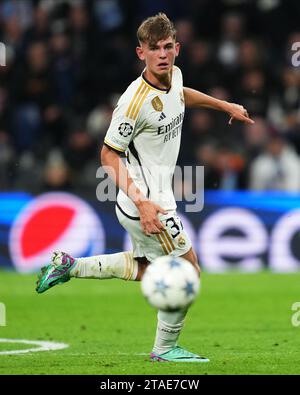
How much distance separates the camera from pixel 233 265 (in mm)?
13898

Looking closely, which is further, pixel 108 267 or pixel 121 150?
pixel 108 267

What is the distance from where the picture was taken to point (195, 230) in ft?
45.3

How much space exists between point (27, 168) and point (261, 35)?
457cm

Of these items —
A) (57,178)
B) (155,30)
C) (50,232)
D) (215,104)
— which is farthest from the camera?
(57,178)

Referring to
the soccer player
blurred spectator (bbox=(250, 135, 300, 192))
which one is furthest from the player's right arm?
blurred spectator (bbox=(250, 135, 300, 192))

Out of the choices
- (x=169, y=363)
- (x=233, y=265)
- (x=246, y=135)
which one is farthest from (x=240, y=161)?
(x=169, y=363)

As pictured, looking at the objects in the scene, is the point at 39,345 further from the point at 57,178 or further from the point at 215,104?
the point at 57,178

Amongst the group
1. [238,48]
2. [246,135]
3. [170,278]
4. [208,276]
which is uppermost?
[238,48]

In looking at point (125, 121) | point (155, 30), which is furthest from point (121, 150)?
point (155, 30)

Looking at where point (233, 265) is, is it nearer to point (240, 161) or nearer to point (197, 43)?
point (240, 161)

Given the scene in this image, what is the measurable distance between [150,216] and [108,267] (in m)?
0.81

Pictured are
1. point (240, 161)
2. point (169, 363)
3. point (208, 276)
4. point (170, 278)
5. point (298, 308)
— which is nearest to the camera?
point (170, 278)

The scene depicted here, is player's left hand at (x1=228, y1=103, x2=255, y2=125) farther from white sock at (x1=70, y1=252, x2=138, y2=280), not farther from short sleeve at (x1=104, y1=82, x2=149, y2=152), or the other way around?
white sock at (x1=70, y1=252, x2=138, y2=280)

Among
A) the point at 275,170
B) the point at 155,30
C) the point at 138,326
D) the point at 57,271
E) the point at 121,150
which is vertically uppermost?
the point at 155,30
